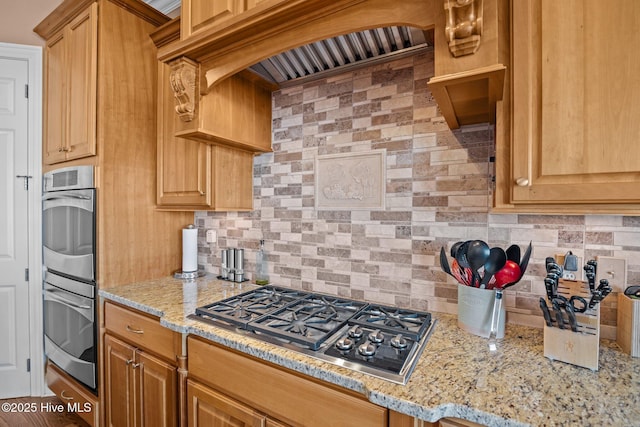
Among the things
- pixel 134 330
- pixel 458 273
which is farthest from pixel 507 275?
pixel 134 330

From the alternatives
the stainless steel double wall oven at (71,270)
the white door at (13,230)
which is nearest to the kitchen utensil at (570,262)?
the stainless steel double wall oven at (71,270)

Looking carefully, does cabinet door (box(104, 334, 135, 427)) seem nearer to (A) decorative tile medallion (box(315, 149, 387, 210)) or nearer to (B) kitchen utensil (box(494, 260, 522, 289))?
(A) decorative tile medallion (box(315, 149, 387, 210))

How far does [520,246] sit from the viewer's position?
4.05 feet

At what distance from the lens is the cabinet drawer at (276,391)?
2.93 feet

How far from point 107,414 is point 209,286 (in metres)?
0.90

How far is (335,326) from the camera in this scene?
120 cm

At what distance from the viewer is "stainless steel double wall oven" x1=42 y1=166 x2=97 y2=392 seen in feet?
5.94

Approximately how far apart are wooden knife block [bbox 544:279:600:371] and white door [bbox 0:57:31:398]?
3.31 m

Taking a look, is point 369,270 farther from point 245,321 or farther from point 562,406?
point 562,406

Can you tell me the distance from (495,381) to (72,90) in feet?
8.74

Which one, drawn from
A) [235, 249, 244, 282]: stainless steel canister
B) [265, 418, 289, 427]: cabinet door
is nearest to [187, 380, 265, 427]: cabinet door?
[265, 418, 289, 427]: cabinet door

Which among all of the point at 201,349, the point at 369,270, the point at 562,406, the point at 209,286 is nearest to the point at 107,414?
the point at 209,286

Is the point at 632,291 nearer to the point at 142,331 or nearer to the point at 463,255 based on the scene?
the point at 463,255

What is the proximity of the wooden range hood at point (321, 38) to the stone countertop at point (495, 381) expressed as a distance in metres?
0.84
